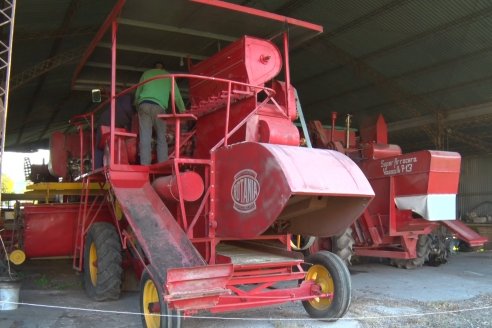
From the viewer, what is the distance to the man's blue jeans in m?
5.80

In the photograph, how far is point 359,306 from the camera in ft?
19.3

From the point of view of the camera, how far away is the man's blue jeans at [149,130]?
5.80 meters

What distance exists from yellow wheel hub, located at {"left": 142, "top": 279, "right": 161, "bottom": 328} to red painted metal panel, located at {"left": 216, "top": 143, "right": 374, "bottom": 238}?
79 centimetres

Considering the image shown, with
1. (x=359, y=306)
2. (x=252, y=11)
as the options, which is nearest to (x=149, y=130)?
(x=252, y=11)

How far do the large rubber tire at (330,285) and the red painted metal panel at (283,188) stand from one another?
382 millimetres

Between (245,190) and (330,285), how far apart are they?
4.99ft

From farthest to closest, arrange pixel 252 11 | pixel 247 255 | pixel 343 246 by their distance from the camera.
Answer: pixel 343 246
pixel 252 11
pixel 247 255

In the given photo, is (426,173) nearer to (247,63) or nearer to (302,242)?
(302,242)

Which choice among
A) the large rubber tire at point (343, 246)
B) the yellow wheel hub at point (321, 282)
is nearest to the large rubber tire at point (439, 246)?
the large rubber tire at point (343, 246)

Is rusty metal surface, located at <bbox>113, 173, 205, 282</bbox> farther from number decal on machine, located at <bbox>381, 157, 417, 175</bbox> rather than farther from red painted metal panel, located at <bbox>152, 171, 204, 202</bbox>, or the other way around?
number decal on machine, located at <bbox>381, 157, 417, 175</bbox>

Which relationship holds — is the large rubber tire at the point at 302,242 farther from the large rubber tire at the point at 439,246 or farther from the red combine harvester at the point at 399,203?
the large rubber tire at the point at 439,246

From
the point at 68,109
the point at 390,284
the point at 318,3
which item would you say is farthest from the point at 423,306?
the point at 68,109

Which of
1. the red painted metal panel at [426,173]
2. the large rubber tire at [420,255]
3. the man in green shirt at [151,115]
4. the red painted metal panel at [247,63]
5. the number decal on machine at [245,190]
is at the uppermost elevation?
the red painted metal panel at [247,63]

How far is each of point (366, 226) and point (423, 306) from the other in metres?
2.57
